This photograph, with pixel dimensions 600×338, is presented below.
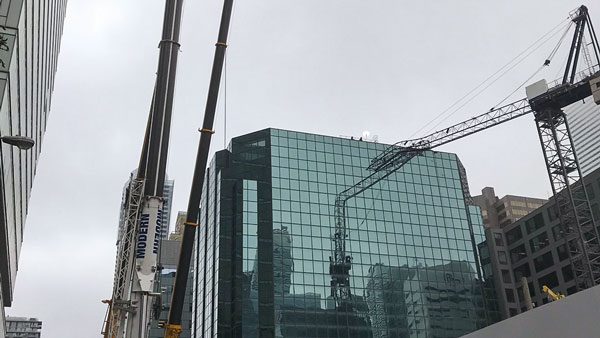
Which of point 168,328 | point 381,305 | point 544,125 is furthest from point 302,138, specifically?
point 168,328

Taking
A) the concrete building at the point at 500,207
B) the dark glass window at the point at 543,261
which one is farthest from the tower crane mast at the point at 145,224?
the concrete building at the point at 500,207

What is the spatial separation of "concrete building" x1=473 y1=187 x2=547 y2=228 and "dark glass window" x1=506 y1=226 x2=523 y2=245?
41.4 metres

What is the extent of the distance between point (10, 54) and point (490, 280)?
80095 mm

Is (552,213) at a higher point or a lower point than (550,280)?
higher

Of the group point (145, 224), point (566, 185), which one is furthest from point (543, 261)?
point (145, 224)

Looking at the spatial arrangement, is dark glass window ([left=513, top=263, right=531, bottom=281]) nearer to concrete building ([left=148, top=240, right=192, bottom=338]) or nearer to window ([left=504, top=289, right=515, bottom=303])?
window ([left=504, top=289, right=515, bottom=303])

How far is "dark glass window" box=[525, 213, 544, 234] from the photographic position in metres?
108

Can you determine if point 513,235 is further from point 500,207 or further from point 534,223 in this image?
point 500,207

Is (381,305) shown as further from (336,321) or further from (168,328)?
(168,328)

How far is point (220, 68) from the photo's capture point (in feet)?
101

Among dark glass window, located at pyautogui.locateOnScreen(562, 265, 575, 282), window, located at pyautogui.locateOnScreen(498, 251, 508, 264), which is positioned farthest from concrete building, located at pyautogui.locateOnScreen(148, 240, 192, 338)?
dark glass window, located at pyautogui.locateOnScreen(562, 265, 575, 282)

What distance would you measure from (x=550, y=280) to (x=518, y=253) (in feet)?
30.1

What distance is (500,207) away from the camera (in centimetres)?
16488

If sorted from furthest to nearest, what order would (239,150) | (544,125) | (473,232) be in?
1. (473,232)
2. (239,150)
3. (544,125)
